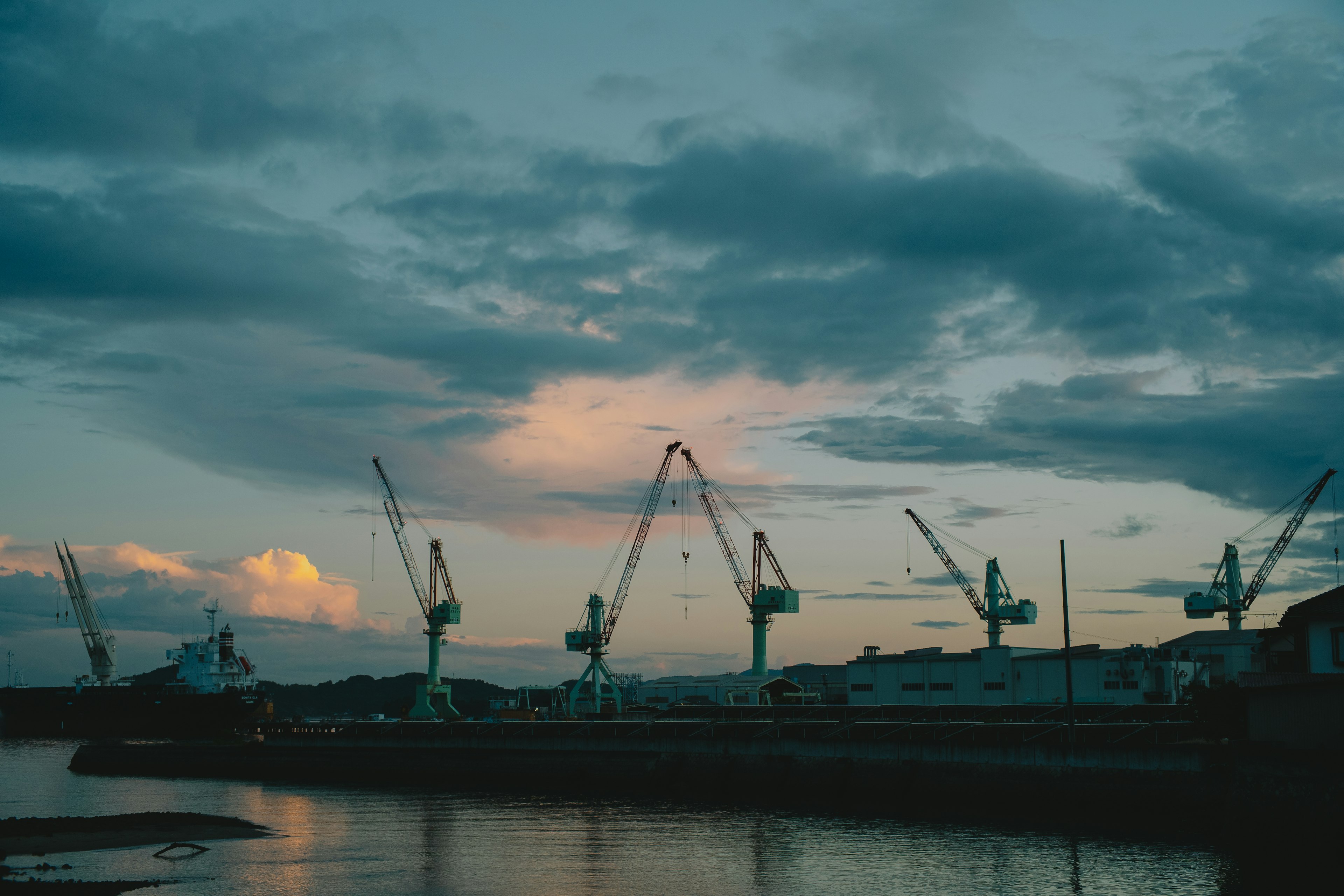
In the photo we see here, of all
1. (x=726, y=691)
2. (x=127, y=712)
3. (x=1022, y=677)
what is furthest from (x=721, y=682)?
(x=127, y=712)

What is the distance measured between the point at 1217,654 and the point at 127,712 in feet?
541

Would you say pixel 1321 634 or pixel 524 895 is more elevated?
pixel 1321 634

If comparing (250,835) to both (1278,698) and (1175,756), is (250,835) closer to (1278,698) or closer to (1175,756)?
(1175,756)

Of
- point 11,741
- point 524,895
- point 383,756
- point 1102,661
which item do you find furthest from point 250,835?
point 11,741

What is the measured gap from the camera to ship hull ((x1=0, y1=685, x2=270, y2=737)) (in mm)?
156500

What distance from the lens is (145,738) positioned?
→ 15462cm

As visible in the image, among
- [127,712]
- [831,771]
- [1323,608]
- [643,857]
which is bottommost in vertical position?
[127,712]

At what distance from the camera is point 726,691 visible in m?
156

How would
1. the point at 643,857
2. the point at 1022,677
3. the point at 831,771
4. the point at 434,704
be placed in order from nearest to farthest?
the point at 643,857
the point at 831,771
the point at 1022,677
the point at 434,704

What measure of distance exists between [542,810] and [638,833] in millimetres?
15404

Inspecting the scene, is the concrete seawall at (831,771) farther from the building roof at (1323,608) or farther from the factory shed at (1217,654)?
the factory shed at (1217,654)

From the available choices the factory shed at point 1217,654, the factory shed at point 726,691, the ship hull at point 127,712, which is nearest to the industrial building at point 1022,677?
the factory shed at point 1217,654

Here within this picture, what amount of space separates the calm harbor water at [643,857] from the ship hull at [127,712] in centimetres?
7898

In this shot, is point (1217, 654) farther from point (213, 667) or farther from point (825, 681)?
point (213, 667)
